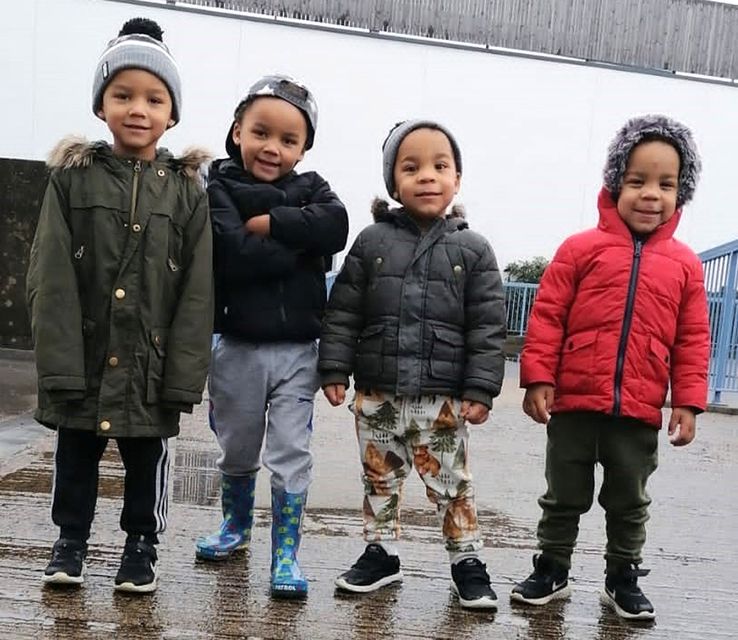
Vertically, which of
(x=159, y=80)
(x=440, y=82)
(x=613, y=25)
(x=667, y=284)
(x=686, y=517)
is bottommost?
(x=686, y=517)

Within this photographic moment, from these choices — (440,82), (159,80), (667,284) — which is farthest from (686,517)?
(440,82)

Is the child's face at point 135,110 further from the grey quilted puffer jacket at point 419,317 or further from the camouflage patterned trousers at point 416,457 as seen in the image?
the camouflage patterned trousers at point 416,457

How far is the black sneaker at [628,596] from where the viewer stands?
3.14 metres

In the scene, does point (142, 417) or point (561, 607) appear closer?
point (142, 417)

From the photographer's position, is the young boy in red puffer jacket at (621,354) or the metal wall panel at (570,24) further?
the metal wall panel at (570,24)

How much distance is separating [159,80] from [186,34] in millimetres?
17983

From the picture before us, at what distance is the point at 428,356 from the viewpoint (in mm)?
3115

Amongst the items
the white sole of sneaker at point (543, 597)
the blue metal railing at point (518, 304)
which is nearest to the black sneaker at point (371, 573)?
the white sole of sneaker at point (543, 597)

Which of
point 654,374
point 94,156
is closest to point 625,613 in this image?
point 654,374

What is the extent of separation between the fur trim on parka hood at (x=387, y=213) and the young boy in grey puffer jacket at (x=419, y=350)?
1cm

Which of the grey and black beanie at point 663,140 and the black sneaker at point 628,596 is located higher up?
the grey and black beanie at point 663,140

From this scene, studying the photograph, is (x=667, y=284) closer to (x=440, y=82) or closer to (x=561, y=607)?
(x=561, y=607)

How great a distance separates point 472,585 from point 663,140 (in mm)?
1569

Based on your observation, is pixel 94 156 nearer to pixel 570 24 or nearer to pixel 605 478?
pixel 605 478
